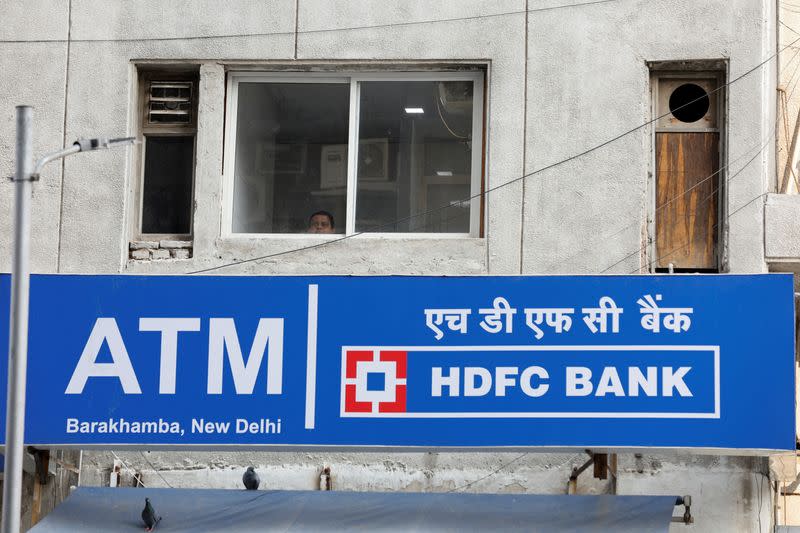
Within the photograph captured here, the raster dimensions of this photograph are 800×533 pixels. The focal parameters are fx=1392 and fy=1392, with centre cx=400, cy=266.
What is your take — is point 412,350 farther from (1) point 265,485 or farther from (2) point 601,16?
(2) point 601,16

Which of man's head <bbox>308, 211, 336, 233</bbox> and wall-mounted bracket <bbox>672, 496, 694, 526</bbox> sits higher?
man's head <bbox>308, 211, 336, 233</bbox>

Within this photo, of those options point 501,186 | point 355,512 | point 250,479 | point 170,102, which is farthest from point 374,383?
point 170,102

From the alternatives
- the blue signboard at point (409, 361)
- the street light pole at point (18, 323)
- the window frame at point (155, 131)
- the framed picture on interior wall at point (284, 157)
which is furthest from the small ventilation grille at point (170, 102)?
the street light pole at point (18, 323)

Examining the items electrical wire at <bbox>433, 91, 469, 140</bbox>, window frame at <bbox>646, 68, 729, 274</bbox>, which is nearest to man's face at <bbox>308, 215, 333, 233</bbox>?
electrical wire at <bbox>433, 91, 469, 140</bbox>

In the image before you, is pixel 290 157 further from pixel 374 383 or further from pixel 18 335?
pixel 18 335

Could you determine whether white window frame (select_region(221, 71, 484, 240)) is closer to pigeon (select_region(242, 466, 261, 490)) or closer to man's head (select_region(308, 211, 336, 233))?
man's head (select_region(308, 211, 336, 233))

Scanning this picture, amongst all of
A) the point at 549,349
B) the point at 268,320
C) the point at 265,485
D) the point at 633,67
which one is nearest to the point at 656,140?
the point at 633,67

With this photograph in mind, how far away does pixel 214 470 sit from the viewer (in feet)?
38.2

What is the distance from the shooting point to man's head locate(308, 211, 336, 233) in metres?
12.0

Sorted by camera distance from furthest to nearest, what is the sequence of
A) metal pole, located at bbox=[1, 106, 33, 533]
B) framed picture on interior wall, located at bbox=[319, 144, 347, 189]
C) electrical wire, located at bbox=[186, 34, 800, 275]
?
framed picture on interior wall, located at bbox=[319, 144, 347, 189]
electrical wire, located at bbox=[186, 34, 800, 275]
metal pole, located at bbox=[1, 106, 33, 533]

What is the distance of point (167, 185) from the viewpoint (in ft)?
40.4

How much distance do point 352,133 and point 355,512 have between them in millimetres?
3427

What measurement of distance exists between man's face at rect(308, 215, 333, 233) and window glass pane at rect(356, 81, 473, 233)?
10.3 inches

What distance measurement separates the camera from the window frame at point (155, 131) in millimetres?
12195
